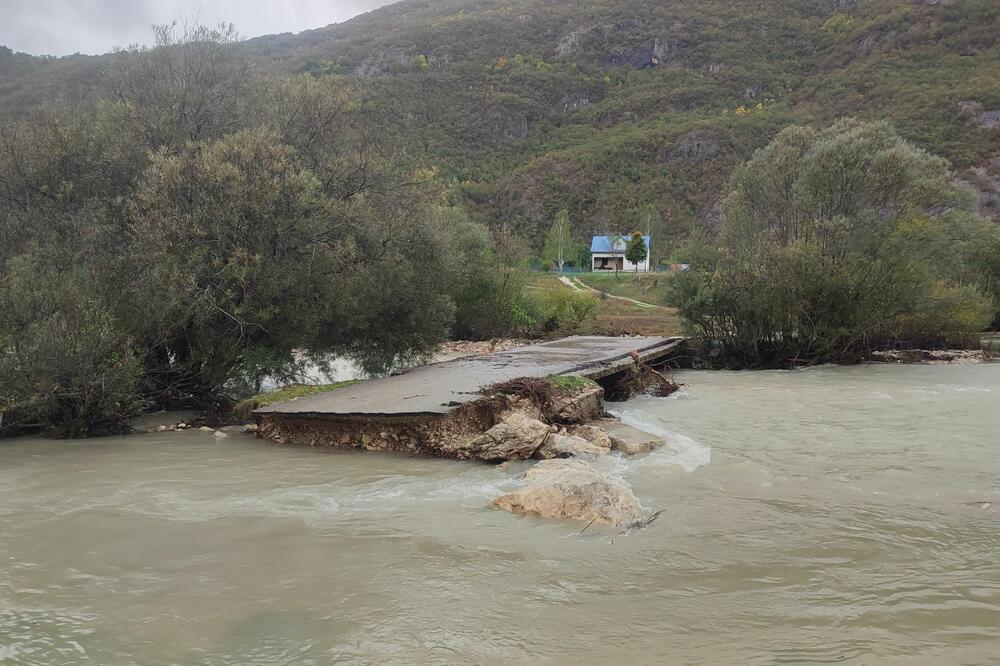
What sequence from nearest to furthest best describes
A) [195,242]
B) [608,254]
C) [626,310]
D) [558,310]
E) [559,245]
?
[195,242]
[558,310]
[626,310]
[559,245]
[608,254]

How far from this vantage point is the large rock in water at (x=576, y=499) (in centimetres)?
671

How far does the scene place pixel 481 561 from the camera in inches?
228

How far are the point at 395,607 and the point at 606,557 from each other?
6.07 feet

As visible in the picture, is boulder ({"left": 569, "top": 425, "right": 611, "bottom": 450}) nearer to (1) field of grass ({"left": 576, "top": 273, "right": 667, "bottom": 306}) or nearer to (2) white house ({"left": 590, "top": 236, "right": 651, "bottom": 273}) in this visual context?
(1) field of grass ({"left": 576, "top": 273, "right": 667, "bottom": 306})

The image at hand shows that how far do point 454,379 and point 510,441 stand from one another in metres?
3.91

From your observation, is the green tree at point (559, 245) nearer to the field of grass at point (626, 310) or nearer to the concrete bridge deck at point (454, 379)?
the field of grass at point (626, 310)

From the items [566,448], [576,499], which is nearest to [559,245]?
[566,448]

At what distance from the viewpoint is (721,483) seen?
8.26 meters

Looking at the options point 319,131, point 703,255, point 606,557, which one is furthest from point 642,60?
point 606,557

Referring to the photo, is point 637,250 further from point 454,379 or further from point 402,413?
point 402,413

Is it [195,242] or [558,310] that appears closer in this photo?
[195,242]

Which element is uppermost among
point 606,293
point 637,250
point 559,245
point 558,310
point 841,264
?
point 559,245

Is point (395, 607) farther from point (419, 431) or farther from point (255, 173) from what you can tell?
point (255, 173)

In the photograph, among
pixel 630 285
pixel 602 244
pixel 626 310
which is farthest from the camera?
pixel 602 244
